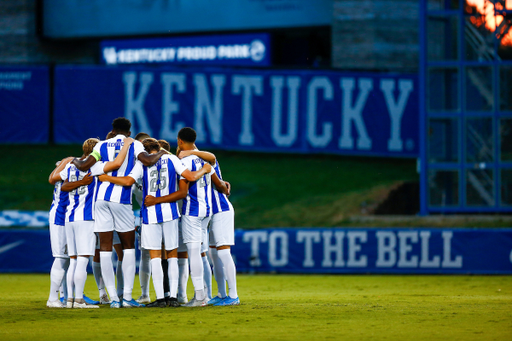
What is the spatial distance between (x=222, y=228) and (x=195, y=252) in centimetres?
44

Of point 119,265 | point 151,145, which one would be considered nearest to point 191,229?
point 151,145

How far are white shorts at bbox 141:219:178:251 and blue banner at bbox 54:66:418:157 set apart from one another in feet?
46.0

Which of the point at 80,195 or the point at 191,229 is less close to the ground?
the point at 80,195

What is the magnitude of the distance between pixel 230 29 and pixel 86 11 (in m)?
6.06

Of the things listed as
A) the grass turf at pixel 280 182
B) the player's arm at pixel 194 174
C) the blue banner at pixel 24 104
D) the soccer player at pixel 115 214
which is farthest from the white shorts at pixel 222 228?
the blue banner at pixel 24 104

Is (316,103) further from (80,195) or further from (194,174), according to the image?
(80,195)

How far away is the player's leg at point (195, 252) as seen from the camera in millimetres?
8094

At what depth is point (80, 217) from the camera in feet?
27.0

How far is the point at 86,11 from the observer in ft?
90.3

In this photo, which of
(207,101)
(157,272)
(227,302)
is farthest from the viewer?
(207,101)

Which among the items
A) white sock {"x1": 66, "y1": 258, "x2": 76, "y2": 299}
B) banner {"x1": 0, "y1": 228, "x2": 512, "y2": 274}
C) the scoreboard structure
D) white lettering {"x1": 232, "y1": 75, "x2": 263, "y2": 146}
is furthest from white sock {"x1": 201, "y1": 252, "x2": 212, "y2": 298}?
white lettering {"x1": 232, "y1": 75, "x2": 263, "y2": 146}

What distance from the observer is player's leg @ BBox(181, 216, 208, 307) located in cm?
809

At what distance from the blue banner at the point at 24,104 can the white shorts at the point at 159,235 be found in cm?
1557

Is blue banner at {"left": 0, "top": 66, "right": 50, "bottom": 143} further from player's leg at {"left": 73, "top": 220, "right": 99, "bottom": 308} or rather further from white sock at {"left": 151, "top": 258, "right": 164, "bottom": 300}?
white sock at {"left": 151, "top": 258, "right": 164, "bottom": 300}
